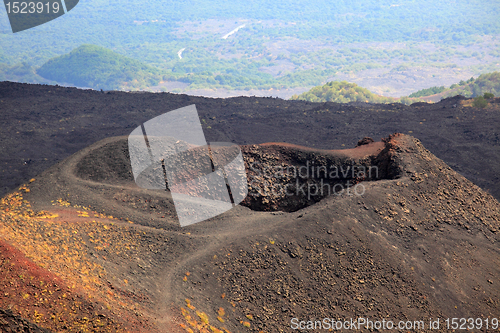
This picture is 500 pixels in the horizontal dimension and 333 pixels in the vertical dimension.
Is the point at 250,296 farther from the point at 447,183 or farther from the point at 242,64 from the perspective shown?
the point at 242,64

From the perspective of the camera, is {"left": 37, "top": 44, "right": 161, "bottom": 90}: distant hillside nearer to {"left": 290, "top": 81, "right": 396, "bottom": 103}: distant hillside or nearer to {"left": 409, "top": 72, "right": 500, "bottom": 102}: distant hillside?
{"left": 290, "top": 81, "right": 396, "bottom": 103}: distant hillside

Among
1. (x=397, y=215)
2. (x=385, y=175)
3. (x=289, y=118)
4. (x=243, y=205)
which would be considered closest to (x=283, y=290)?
(x=397, y=215)

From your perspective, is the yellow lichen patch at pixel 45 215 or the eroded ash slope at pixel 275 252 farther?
the yellow lichen patch at pixel 45 215

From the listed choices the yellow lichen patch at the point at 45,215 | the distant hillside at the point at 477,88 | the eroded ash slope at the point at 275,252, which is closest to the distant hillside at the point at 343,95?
the distant hillside at the point at 477,88

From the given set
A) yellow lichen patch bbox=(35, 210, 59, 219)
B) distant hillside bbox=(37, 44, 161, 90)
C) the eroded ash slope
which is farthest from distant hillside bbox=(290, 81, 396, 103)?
distant hillside bbox=(37, 44, 161, 90)

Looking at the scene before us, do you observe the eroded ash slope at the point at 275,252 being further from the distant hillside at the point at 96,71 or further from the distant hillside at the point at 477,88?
the distant hillside at the point at 96,71
